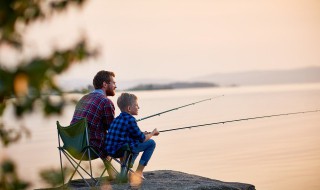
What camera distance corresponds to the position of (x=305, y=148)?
13.5 m

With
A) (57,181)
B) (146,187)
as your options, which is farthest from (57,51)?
(146,187)

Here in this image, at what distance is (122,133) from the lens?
586 centimetres

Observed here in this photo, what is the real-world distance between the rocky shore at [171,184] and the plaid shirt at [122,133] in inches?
13.0

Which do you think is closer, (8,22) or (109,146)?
(8,22)

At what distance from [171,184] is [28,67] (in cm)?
450

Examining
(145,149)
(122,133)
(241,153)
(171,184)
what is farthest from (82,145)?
(241,153)

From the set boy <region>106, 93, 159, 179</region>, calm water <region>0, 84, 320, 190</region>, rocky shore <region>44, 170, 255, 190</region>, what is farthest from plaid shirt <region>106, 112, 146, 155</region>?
calm water <region>0, 84, 320, 190</region>

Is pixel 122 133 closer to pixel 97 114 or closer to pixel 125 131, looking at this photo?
pixel 125 131

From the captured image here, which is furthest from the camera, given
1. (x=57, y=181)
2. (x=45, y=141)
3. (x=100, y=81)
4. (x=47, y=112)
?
(x=45, y=141)

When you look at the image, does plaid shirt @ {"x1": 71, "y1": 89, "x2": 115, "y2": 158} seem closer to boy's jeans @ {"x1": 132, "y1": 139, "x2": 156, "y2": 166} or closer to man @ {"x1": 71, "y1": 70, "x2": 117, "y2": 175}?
man @ {"x1": 71, "y1": 70, "x2": 117, "y2": 175}

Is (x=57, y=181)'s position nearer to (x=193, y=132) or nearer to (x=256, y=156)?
(x=256, y=156)

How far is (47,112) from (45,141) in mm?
15423

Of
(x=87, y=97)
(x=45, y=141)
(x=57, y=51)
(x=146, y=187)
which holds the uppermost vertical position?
(x=57, y=51)

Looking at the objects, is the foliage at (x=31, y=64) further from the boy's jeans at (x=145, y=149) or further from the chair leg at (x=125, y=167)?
the boy's jeans at (x=145, y=149)
